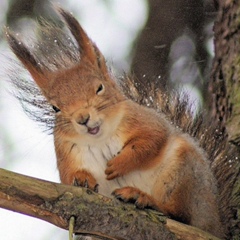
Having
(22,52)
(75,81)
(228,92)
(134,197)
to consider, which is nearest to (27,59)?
(22,52)

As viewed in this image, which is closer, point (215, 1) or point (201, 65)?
point (215, 1)

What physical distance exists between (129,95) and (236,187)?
38 centimetres

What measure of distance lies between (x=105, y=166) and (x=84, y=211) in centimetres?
24

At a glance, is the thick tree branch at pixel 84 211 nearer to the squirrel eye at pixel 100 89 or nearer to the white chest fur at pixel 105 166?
the white chest fur at pixel 105 166

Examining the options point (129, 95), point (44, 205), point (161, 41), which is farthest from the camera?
point (161, 41)

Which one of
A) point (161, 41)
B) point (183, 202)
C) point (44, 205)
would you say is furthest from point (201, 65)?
point (44, 205)

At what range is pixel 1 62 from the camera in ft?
6.07

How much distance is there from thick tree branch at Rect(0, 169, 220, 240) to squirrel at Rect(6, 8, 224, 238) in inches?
2.4

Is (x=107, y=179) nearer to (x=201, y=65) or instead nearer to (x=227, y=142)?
(x=227, y=142)

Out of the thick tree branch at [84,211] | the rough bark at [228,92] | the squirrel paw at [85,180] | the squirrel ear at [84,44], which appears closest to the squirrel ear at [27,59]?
the squirrel ear at [84,44]

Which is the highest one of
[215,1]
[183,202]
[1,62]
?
[215,1]

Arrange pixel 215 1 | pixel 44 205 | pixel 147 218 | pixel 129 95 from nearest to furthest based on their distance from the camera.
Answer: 1. pixel 44 205
2. pixel 147 218
3. pixel 129 95
4. pixel 215 1

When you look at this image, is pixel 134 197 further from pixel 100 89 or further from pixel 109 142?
pixel 100 89

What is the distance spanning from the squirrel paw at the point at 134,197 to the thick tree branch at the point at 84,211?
0.01m
